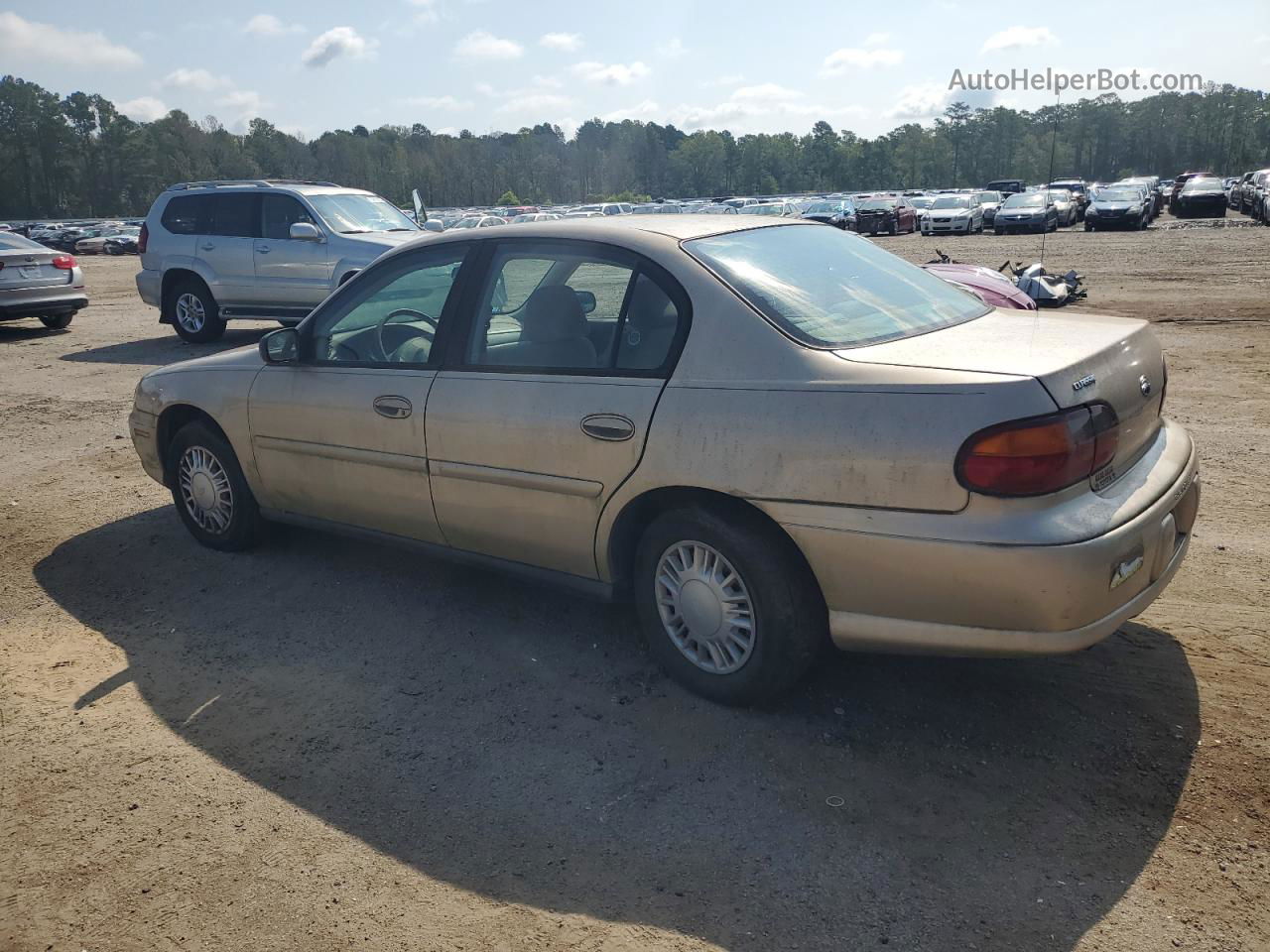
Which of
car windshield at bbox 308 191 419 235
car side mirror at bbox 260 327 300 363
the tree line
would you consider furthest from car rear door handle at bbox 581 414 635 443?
the tree line

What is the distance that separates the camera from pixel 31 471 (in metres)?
7.29

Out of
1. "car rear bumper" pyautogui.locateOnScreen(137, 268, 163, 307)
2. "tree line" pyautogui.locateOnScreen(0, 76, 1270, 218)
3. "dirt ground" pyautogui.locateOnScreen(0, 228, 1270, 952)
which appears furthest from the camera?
"tree line" pyautogui.locateOnScreen(0, 76, 1270, 218)

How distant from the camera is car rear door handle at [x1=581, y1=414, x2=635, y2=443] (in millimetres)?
3539

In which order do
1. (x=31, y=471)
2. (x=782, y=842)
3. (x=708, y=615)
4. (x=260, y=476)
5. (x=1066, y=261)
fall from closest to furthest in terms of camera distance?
(x=782, y=842) < (x=708, y=615) < (x=260, y=476) < (x=31, y=471) < (x=1066, y=261)

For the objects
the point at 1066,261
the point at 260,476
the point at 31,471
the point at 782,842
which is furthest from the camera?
the point at 1066,261

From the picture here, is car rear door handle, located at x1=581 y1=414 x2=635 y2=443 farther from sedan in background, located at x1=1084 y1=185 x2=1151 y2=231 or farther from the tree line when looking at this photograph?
the tree line

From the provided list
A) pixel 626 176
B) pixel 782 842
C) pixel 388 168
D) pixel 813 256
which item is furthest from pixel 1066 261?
pixel 626 176

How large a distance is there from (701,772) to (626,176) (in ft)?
473

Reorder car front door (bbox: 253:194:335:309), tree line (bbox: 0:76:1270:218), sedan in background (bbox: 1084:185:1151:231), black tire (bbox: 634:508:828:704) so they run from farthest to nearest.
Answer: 1. tree line (bbox: 0:76:1270:218)
2. sedan in background (bbox: 1084:185:1151:231)
3. car front door (bbox: 253:194:335:309)
4. black tire (bbox: 634:508:828:704)

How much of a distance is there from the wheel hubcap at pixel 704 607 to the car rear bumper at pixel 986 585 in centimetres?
33

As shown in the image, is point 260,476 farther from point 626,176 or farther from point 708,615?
point 626,176

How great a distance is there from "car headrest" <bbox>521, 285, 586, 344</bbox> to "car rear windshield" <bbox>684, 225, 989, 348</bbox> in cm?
53

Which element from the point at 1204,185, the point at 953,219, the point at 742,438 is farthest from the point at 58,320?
the point at 1204,185

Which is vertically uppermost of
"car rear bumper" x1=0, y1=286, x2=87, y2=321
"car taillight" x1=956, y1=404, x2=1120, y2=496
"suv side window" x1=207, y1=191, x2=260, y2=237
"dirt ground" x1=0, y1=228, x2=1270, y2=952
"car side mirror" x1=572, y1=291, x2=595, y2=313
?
"suv side window" x1=207, y1=191, x2=260, y2=237
